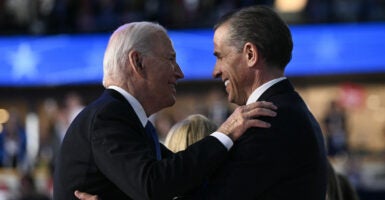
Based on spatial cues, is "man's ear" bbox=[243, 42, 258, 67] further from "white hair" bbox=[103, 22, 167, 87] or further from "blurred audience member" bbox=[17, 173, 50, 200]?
"blurred audience member" bbox=[17, 173, 50, 200]

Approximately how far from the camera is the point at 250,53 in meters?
3.61

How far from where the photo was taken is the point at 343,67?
1742 cm

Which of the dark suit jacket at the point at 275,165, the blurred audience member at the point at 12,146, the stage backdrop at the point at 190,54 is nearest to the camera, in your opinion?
the dark suit jacket at the point at 275,165

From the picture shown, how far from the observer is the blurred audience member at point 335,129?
1495cm

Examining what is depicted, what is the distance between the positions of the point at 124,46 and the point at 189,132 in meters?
0.97

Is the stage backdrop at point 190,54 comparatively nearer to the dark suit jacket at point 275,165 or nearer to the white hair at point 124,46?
the white hair at point 124,46

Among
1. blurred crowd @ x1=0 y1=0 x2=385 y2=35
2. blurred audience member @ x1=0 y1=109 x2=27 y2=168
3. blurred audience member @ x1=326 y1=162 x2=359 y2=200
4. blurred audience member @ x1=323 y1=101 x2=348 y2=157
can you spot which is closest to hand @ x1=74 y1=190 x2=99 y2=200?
blurred audience member @ x1=326 y1=162 x2=359 y2=200

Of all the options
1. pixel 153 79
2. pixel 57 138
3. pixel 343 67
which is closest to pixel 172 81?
pixel 153 79

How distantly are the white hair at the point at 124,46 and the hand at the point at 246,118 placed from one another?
45 centimetres

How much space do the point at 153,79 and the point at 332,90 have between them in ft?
49.9

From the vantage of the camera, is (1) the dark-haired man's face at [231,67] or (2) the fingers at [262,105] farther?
(1) the dark-haired man's face at [231,67]

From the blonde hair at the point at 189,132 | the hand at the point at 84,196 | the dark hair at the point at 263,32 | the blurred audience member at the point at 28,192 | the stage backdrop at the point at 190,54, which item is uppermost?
the dark hair at the point at 263,32

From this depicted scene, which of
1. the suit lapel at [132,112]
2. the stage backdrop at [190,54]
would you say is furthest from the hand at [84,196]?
the stage backdrop at [190,54]

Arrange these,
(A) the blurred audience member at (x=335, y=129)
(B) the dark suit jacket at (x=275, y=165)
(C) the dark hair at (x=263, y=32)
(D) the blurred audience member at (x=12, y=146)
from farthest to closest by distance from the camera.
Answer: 1. (A) the blurred audience member at (x=335, y=129)
2. (D) the blurred audience member at (x=12, y=146)
3. (C) the dark hair at (x=263, y=32)
4. (B) the dark suit jacket at (x=275, y=165)
